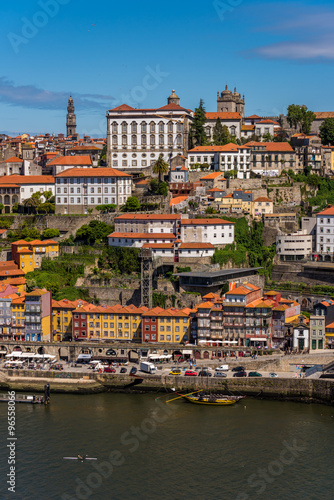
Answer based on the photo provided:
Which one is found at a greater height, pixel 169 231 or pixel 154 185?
pixel 154 185

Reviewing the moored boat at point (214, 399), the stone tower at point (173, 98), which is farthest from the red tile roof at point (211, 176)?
the moored boat at point (214, 399)

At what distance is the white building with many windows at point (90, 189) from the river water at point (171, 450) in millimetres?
26242

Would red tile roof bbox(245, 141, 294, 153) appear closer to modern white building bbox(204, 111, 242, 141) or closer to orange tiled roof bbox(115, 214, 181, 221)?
modern white building bbox(204, 111, 242, 141)

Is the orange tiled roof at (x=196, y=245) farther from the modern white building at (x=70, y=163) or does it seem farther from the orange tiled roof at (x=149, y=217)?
the modern white building at (x=70, y=163)

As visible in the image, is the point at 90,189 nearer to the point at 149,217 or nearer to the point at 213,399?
the point at 149,217

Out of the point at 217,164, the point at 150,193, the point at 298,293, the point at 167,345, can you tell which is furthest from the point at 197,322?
the point at 217,164

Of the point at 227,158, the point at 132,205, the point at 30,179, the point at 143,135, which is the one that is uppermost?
the point at 143,135

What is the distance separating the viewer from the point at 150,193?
218 feet

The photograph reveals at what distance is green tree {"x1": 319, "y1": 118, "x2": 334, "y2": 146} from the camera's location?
7725cm

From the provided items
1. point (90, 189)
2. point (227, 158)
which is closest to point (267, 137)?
point (227, 158)

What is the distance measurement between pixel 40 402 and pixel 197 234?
20.0m

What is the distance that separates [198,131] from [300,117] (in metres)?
13.5

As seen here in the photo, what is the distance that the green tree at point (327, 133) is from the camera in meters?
77.2

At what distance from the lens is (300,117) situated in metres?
83.1
